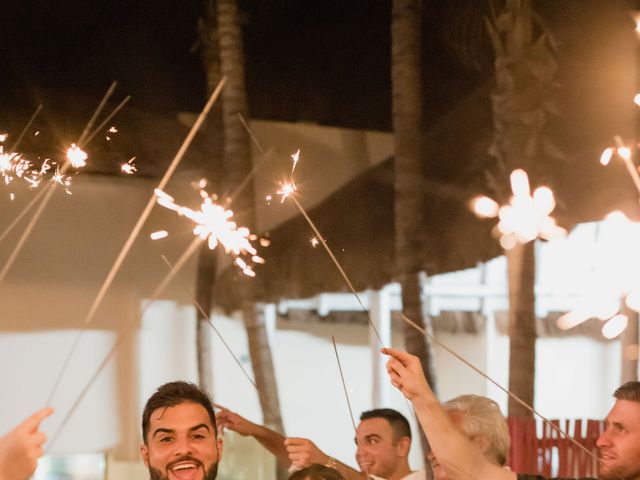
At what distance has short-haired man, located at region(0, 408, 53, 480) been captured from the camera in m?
1.31

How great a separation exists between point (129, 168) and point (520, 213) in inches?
48.0

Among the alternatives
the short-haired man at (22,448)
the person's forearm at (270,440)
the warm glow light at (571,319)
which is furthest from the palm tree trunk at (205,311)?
the short-haired man at (22,448)

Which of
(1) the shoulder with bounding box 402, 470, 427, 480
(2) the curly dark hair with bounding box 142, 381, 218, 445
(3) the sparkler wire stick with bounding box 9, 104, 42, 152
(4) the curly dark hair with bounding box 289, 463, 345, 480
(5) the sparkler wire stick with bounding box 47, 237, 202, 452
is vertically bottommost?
(1) the shoulder with bounding box 402, 470, 427, 480

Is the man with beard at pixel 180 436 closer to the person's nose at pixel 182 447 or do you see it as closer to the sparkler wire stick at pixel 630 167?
the person's nose at pixel 182 447

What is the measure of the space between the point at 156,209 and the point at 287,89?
0.57 metres

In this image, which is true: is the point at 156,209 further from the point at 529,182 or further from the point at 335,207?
the point at 529,182

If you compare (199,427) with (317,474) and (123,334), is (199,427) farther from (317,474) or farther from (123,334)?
(123,334)

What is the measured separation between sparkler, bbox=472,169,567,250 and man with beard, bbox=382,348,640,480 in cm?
118

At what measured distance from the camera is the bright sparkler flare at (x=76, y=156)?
114 inches

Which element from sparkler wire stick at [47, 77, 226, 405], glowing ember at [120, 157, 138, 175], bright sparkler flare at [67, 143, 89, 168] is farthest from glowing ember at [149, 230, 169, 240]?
bright sparkler flare at [67, 143, 89, 168]

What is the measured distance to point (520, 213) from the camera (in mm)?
3041

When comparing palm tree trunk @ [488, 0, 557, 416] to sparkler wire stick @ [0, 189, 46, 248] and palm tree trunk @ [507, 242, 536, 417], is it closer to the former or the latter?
palm tree trunk @ [507, 242, 536, 417]

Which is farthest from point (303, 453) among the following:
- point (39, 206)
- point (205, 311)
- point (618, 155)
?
point (618, 155)

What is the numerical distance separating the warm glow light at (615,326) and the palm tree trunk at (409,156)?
21.1 inches
